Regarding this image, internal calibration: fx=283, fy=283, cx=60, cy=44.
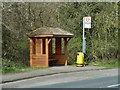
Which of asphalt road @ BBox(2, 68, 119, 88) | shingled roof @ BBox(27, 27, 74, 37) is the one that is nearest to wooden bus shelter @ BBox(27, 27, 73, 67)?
shingled roof @ BBox(27, 27, 74, 37)

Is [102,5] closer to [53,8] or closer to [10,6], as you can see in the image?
[53,8]

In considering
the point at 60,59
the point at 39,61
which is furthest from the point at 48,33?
the point at 60,59

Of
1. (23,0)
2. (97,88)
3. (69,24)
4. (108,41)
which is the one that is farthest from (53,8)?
(97,88)

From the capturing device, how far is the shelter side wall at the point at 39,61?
1968 centimetres

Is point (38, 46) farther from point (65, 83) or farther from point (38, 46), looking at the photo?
point (65, 83)

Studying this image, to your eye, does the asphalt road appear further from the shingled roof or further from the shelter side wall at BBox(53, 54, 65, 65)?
the shelter side wall at BBox(53, 54, 65, 65)

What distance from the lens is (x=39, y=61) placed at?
781 inches

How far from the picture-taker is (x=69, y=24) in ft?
85.8

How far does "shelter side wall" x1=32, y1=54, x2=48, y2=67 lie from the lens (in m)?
19.7

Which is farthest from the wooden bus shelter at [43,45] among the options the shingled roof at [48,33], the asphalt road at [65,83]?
the asphalt road at [65,83]

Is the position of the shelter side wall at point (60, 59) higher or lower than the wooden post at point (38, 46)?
lower

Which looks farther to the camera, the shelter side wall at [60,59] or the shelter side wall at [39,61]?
the shelter side wall at [60,59]

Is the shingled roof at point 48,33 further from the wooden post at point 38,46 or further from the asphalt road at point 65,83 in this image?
the asphalt road at point 65,83

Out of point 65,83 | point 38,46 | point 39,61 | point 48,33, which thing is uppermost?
point 48,33
